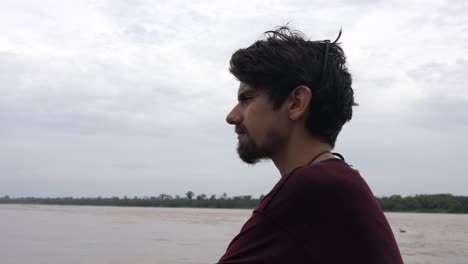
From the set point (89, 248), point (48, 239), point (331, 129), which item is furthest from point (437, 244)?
point (331, 129)

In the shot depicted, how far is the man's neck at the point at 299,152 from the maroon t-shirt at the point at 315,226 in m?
0.18

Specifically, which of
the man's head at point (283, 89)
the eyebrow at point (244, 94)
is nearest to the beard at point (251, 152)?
the man's head at point (283, 89)

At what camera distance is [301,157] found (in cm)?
157

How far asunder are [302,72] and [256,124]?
18 cm

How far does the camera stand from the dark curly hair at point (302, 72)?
1.52 meters

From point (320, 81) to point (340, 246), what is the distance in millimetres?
434

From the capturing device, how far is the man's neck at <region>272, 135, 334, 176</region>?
156 cm

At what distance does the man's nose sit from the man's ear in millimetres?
142

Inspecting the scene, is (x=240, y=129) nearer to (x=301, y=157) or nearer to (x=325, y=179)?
(x=301, y=157)

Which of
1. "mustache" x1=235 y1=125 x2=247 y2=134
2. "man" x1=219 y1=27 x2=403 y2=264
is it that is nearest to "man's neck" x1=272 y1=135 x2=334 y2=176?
"man" x1=219 y1=27 x2=403 y2=264

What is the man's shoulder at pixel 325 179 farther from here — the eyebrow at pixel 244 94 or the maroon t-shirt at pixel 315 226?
the eyebrow at pixel 244 94

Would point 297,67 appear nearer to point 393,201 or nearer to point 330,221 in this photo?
point 330,221

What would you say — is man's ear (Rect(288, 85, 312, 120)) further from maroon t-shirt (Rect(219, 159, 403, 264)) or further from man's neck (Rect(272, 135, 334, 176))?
maroon t-shirt (Rect(219, 159, 403, 264))

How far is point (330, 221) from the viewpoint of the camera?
4.34 feet
